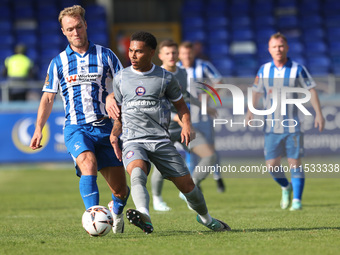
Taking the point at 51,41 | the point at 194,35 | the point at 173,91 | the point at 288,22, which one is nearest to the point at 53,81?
the point at 173,91

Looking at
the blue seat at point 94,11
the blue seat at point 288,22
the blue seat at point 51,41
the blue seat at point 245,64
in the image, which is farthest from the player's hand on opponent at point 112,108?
the blue seat at point 288,22

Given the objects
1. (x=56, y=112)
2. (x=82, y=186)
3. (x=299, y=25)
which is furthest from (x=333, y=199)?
(x=299, y=25)

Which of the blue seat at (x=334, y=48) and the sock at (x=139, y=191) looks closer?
the sock at (x=139, y=191)

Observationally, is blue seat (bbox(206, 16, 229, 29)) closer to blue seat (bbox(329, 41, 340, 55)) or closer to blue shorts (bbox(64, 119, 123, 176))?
blue seat (bbox(329, 41, 340, 55))

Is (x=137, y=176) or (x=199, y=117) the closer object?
(x=137, y=176)

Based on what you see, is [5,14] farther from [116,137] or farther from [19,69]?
[116,137]

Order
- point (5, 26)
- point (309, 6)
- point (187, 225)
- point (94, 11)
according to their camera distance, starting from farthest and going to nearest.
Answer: point (309, 6), point (94, 11), point (5, 26), point (187, 225)

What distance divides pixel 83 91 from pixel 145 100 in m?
0.71

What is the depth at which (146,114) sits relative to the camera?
19.4ft

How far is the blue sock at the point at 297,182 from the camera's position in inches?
344

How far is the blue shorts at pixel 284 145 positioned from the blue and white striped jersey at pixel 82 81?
3.05 metres

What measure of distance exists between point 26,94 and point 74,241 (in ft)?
34.8

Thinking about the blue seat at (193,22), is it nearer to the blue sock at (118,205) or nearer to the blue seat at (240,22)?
the blue seat at (240,22)

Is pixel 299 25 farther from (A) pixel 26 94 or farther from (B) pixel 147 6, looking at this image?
(A) pixel 26 94
